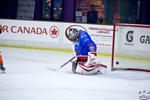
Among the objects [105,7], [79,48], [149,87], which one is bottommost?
[149,87]

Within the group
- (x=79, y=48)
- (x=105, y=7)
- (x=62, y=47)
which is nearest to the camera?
(x=79, y=48)

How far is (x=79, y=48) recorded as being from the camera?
7070mm

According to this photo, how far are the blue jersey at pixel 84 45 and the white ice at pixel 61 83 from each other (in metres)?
0.50

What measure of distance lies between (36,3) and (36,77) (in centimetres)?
961

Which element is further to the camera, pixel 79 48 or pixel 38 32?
pixel 38 32

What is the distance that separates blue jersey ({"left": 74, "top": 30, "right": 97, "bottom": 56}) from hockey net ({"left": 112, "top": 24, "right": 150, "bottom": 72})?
3.36 ft

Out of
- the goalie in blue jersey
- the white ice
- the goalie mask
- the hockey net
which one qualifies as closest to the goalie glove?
the goalie in blue jersey

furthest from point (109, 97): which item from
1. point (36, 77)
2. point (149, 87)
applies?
point (36, 77)

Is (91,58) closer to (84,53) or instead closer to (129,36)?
(84,53)

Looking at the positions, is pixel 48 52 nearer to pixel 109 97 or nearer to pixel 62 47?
pixel 62 47

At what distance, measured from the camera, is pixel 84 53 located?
705 cm

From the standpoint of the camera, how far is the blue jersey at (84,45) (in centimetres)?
684

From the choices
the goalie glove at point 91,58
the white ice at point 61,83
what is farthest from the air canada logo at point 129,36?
the goalie glove at point 91,58

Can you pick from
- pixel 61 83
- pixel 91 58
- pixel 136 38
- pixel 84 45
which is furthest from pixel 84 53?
pixel 136 38
